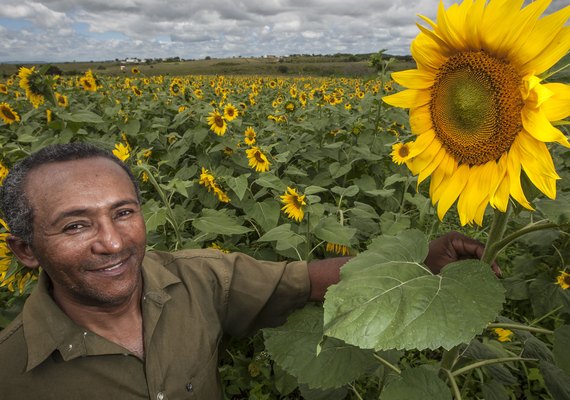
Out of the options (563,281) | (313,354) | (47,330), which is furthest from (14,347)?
(563,281)

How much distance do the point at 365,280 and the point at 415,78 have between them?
625 mm

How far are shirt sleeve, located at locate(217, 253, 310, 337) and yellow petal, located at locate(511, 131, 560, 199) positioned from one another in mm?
1109

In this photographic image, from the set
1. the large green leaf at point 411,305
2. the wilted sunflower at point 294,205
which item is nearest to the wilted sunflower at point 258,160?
the wilted sunflower at point 294,205

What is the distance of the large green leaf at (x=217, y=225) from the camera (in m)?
2.32

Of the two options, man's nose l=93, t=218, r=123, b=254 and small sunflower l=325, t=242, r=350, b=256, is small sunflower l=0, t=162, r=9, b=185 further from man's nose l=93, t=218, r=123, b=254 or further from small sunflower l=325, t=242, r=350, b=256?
small sunflower l=325, t=242, r=350, b=256

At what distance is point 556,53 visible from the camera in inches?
32.9

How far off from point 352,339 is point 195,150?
14.5ft

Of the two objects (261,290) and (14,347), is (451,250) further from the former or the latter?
(14,347)

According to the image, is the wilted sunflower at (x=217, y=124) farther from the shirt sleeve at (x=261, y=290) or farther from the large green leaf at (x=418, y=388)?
the large green leaf at (x=418, y=388)

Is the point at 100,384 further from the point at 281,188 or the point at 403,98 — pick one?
the point at 281,188

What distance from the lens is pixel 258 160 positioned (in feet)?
12.7

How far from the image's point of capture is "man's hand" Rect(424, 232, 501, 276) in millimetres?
1328

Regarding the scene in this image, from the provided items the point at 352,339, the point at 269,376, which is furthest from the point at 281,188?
the point at 352,339

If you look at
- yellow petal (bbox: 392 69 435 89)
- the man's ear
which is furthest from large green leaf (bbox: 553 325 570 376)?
the man's ear
